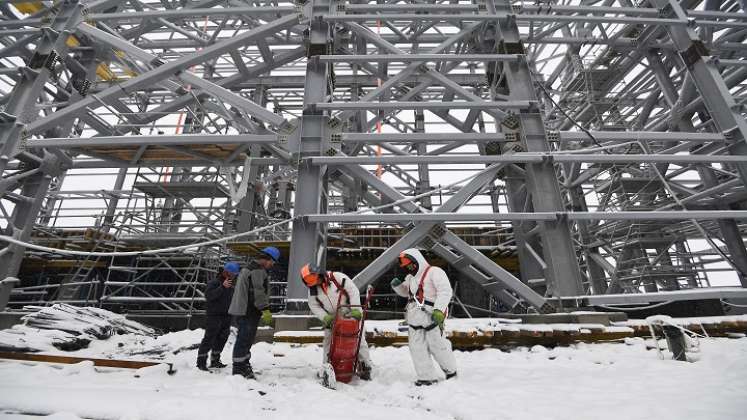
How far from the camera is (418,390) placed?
3.37 metres

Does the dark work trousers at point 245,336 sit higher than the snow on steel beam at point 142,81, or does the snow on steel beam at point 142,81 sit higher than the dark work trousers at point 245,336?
the snow on steel beam at point 142,81

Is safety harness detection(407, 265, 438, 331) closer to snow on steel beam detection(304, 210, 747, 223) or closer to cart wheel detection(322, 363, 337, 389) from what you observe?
cart wheel detection(322, 363, 337, 389)

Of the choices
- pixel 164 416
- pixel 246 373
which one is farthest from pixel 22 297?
pixel 164 416

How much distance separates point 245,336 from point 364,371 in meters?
1.44

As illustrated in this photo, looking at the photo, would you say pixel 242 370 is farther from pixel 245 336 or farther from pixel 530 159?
pixel 530 159

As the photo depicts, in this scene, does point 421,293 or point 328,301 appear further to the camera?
point 328,301

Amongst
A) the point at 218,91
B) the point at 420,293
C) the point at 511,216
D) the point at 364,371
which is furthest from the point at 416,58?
the point at 364,371

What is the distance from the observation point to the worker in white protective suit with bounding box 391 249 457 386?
3693mm

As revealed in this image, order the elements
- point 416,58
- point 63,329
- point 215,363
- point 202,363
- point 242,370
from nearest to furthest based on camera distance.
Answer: point 242,370
point 202,363
point 215,363
point 63,329
point 416,58

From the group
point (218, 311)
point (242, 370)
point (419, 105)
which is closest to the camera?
point (242, 370)

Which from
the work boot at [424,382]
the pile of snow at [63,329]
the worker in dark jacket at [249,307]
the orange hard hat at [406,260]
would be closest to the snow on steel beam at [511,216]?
the orange hard hat at [406,260]

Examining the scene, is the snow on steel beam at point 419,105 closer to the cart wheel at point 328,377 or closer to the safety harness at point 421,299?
the safety harness at point 421,299

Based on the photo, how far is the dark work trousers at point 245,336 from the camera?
384cm

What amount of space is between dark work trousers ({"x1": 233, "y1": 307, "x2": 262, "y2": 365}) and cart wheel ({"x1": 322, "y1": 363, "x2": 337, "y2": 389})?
0.96 meters
